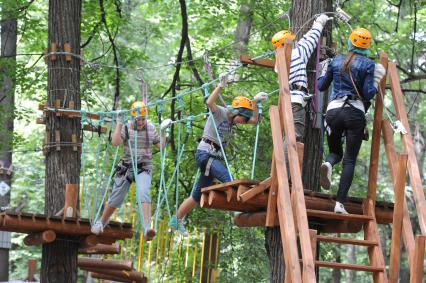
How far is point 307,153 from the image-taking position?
27.3 ft

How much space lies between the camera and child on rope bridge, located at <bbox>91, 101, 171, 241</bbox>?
29.7ft

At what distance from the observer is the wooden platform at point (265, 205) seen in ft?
23.4

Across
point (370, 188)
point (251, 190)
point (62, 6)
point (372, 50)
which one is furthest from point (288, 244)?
point (372, 50)

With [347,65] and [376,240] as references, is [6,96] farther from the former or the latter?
[376,240]

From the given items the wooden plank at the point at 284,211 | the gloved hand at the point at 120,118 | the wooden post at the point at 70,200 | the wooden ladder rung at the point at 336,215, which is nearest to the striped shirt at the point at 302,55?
the wooden plank at the point at 284,211

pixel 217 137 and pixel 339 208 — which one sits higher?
pixel 217 137

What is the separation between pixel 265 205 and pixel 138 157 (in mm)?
2124

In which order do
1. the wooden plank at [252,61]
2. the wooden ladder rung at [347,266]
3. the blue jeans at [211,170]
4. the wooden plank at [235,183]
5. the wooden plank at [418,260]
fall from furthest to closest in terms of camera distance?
the blue jeans at [211,170], the wooden plank at [252,61], the wooden plank at [235,183], the wooden ladder rung at [347,266], the wooden plank at [418,260]

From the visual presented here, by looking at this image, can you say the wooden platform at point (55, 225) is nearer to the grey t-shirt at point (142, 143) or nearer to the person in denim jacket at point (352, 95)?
Answer: the grey t-shirt at point (142, 143)

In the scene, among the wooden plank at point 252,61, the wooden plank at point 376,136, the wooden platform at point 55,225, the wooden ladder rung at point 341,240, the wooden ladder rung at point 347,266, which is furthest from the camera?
the wooden platform at point 55,225

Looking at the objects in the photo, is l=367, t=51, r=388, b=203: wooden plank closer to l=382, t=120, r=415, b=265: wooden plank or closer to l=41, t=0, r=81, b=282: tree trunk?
l=382, t=120, r=415, b=265: wooden plank

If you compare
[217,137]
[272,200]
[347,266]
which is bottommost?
[347,266]

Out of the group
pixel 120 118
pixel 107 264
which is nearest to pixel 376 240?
pixel 120 118

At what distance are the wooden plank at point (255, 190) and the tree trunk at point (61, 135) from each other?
3.93 metres
